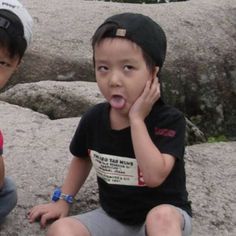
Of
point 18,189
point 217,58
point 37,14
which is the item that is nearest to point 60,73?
point 37,14

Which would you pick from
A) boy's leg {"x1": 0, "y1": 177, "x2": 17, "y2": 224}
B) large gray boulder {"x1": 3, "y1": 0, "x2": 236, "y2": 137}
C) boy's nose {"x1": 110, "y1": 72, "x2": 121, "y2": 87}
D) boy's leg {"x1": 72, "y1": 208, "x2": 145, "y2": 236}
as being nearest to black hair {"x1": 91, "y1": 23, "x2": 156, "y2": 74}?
boy's nose {"x1": 110, "y1": 72, "x2": 121, "y2": 87}

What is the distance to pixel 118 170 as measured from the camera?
2.57 metres

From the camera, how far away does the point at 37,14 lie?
5.85 metres

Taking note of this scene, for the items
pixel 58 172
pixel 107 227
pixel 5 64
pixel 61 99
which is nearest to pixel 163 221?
pixel 107 227

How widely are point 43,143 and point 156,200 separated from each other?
117 cm

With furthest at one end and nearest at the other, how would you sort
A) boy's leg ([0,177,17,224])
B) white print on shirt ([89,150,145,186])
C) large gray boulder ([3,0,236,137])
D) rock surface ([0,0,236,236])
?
large gray boulder ([3,0,236,137]) < rock surface ([0,0,236,236]) < boy's leg ([0,177,17,224]) < white print on shirt ([89,150,145,186])

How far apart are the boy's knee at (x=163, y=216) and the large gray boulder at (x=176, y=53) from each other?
2.79 meters

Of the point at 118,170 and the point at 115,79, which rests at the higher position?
the point at 115,79

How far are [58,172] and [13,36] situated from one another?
3.38 feet

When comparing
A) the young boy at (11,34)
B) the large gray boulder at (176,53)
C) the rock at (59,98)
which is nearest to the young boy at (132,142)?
the young boy at (11,34)

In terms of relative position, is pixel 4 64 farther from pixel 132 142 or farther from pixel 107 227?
pixel 107 227

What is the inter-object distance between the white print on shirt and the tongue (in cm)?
22

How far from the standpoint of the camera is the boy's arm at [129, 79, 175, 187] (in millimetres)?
2359

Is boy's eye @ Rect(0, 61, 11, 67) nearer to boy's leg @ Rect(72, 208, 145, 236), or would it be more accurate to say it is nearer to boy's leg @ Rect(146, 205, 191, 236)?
boy's leg @ Rect(72, 208, 145, 236)
